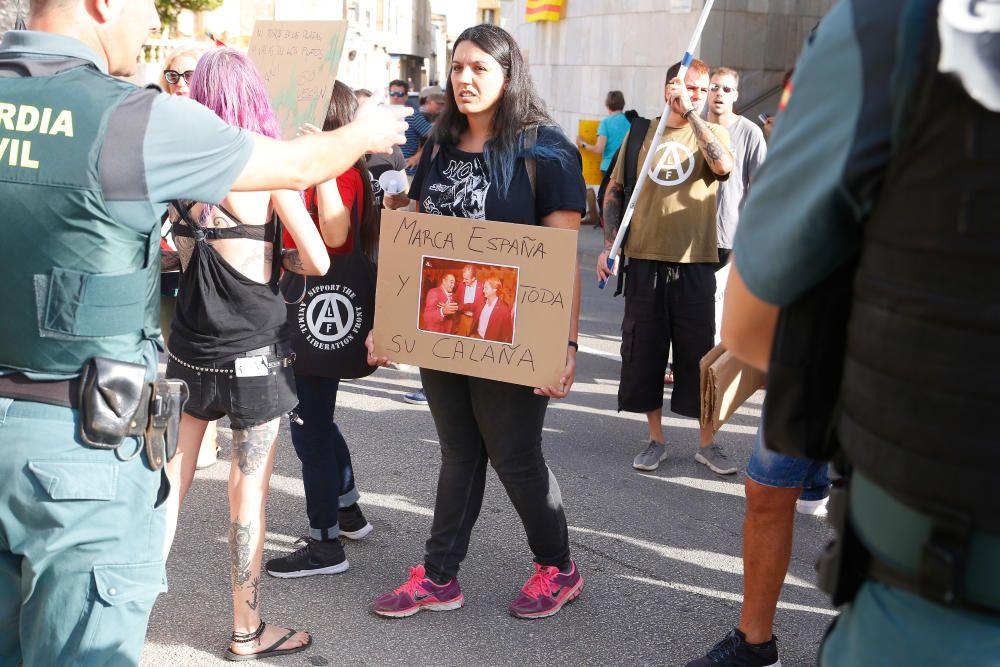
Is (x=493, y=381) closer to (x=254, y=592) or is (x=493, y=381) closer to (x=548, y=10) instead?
(x=254, y=592)

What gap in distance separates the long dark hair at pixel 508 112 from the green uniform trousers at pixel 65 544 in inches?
64.4

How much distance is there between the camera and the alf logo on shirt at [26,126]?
2027 millimetres

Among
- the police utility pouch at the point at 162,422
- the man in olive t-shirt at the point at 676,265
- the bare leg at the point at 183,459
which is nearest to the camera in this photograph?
the police utility pouch at the point at 162,422

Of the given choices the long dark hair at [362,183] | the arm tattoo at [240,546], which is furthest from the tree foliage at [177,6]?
the arm tattoo at [240,546]

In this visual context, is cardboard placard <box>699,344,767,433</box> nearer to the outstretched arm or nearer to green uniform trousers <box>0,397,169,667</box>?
green uniform trousers <box>0,397,169,667</box>

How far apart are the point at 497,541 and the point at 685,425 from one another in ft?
6.99

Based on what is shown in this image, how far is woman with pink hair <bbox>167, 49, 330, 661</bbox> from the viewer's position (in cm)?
317

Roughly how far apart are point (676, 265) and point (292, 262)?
2.47 metres

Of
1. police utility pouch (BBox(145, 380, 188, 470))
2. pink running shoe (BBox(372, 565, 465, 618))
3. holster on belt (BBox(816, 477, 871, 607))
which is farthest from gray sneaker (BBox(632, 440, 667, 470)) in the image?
holster on belt (BBox(816, 477, 871, 607))

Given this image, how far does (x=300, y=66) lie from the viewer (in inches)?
140

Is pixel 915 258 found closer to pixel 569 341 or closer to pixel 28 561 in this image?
pixel 28 561

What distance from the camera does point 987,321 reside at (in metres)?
1.24

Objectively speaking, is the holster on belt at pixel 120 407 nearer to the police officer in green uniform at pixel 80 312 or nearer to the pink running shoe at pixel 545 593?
the police officer in green uniform at pixel 80 312

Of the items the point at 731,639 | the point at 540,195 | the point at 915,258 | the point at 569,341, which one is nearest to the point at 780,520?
the point at 731,639
